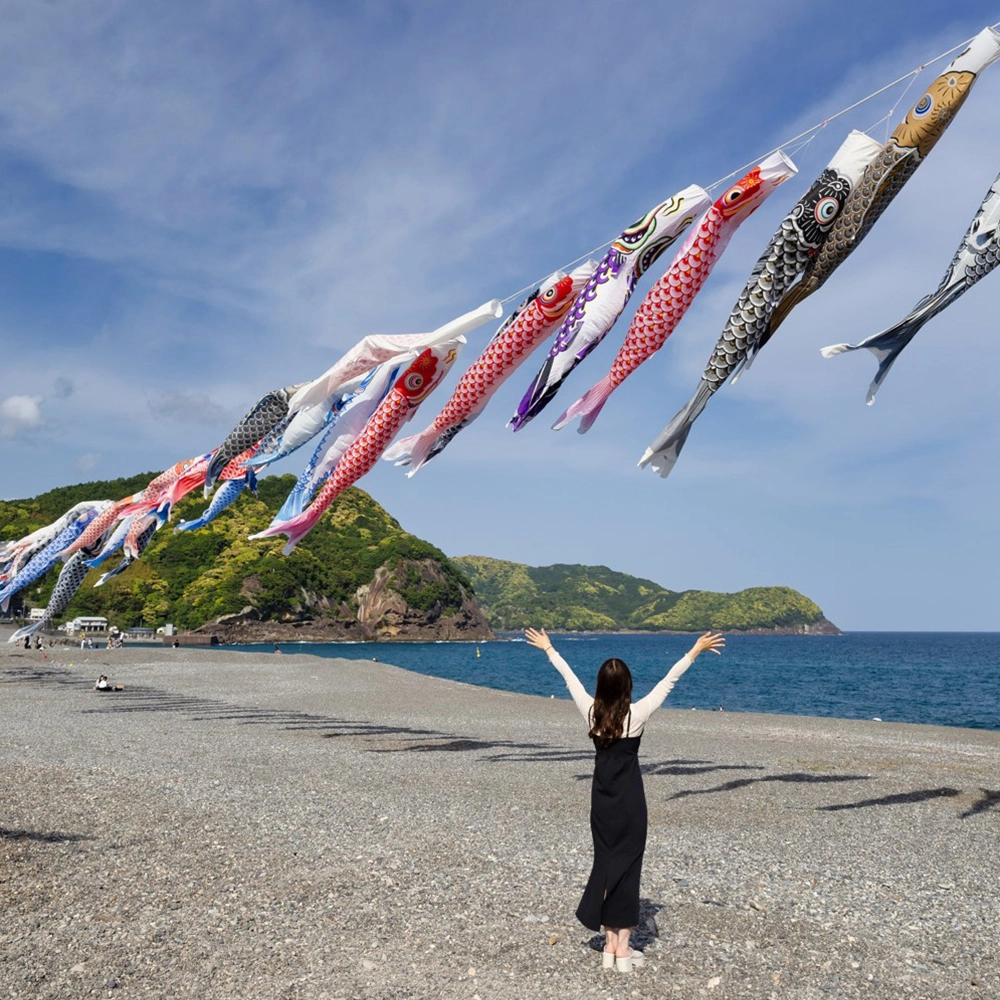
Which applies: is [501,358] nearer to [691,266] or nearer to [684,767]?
[691,266]

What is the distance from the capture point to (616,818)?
4.79 metres

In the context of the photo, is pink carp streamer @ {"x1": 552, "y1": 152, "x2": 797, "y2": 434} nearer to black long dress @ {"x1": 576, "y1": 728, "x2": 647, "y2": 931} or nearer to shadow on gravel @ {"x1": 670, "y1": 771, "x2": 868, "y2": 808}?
black long dress @ {"x1": 576, "y1": 728, "x2": 647, "y2": 931}

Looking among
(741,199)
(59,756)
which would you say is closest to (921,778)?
(741,199)

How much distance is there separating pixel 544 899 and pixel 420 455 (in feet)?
18.1

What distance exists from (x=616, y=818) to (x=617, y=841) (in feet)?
0.45

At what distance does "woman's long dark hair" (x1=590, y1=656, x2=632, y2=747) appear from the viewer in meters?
4.80

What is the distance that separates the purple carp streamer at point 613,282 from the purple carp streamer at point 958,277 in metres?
2.29

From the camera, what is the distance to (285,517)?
37.3ft

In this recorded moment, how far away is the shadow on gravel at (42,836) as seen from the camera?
741cm

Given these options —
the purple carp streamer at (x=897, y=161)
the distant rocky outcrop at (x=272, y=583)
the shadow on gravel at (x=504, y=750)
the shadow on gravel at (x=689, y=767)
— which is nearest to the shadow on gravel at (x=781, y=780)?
the shadow on gravel at (x=689, y=767)

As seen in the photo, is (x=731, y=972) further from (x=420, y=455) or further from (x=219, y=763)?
(x=219, y=763)

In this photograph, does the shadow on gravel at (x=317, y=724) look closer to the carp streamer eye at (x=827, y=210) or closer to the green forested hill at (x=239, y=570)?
the carp streamer eye at (x=827, y=210)

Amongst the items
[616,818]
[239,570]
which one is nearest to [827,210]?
[616,818]

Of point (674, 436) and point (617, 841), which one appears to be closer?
point (617, 841)
